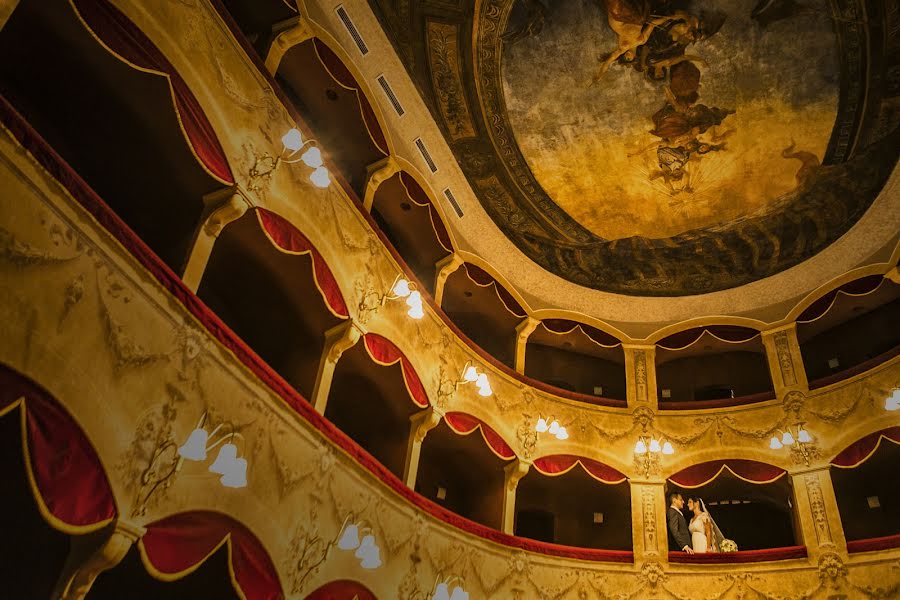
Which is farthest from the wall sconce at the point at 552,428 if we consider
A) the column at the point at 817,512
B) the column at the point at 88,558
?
the column at the point at 88,558

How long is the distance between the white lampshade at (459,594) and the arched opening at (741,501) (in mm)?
5166

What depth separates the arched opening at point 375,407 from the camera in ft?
34.3

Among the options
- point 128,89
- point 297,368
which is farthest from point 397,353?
point 128,89

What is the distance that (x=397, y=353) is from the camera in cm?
1019

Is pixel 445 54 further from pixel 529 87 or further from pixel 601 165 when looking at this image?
pixel 601 165

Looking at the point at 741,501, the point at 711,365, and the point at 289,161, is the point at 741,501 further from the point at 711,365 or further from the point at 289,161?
the point at 289,161

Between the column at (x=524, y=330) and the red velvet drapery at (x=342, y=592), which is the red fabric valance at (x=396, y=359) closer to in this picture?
the red velvet drapery at (x=342, y=592)

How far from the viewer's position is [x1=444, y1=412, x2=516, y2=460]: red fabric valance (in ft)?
36.7

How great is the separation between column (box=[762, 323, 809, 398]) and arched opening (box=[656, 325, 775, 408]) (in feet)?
1.43

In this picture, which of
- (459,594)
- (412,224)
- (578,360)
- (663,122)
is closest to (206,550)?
(459,594)

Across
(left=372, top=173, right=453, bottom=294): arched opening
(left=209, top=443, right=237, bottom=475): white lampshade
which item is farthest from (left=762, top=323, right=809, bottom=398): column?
(left=209, top=443, right=237, bottom=475): white lampshade

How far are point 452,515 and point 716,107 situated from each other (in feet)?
30.2

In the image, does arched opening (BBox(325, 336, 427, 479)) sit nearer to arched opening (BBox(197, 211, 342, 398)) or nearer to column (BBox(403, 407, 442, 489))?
column (BBox(403, 407, 442, 489))

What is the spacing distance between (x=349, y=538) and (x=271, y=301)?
3364 mm
